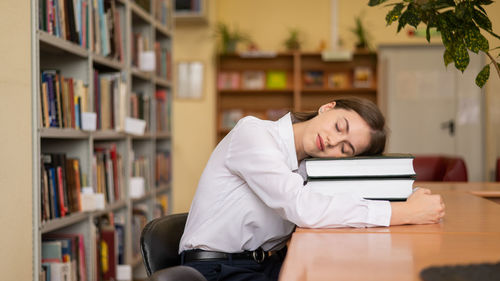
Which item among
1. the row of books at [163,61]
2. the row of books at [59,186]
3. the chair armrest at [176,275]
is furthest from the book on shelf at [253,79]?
the chair armrest at [176,275]

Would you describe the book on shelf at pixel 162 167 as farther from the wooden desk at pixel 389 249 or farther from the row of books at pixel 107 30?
the wooden desk at pixel 389 249

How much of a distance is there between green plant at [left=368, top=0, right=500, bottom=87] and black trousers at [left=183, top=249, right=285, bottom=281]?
2.60 feet

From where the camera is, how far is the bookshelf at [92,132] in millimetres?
2157

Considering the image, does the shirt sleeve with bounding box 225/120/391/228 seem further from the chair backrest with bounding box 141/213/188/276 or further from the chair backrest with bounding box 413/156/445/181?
the chair backrest with bounding box 413/156/445/181

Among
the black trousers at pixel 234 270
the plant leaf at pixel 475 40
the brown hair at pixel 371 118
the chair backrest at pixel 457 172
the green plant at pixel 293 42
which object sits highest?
the green plant at pixel 293 42

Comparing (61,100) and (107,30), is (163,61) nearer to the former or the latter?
(107,30)

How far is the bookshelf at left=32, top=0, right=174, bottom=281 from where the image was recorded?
2.16m

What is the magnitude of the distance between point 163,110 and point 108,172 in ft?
4.41

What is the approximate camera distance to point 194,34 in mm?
6262

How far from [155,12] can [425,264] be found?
3479 mm

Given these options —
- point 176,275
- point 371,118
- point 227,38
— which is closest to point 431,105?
point 227,38

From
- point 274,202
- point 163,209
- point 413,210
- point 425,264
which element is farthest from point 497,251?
point 163,209

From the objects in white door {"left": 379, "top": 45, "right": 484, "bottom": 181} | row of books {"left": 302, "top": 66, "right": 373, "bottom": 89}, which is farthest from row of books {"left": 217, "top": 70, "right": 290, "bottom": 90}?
white door {"left": 379, "top": 45, "right": 484, "bottom": 181}

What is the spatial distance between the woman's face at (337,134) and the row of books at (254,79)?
15.7ft
